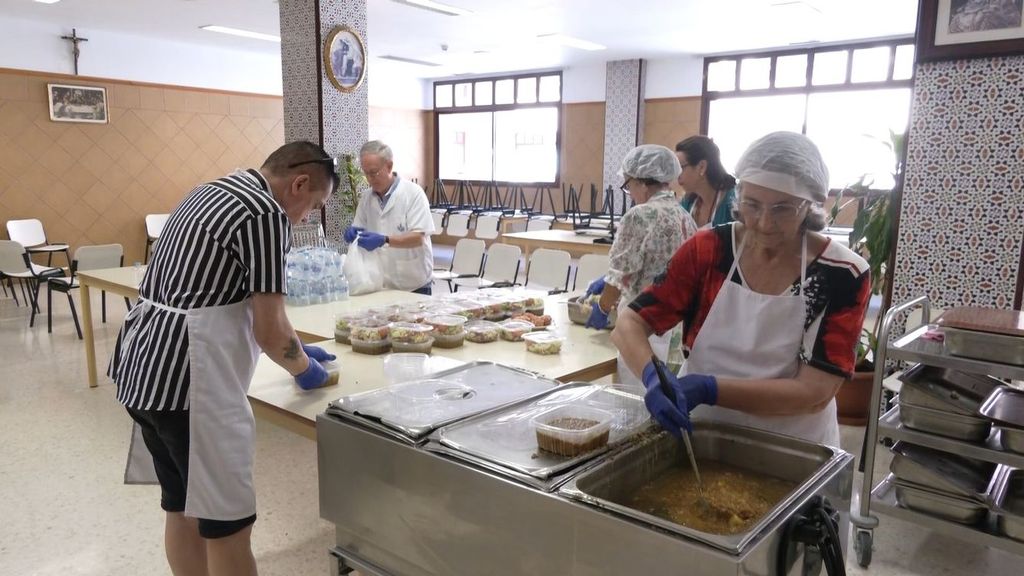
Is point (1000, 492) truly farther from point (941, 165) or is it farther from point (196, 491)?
point (196, 491)

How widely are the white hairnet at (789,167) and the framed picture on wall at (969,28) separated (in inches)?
74.9

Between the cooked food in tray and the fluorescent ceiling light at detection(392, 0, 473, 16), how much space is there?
639 centimetres

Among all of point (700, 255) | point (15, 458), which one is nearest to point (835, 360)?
point (700, 255)

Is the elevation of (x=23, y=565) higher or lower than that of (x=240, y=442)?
lower

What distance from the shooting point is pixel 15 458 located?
3383 mm

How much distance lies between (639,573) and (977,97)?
2.75m

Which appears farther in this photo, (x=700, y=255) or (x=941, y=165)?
(x=941, y=165)

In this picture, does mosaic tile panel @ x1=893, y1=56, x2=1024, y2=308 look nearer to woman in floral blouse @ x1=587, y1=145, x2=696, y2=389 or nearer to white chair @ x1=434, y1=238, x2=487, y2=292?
woman in floral blouse @ x1=587, y1=145, x2=696, y2=389

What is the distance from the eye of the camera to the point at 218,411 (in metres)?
1.63

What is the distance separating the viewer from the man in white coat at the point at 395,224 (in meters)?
3.77

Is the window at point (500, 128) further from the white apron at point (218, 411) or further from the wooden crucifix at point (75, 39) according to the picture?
the white apron at point (218, 411)

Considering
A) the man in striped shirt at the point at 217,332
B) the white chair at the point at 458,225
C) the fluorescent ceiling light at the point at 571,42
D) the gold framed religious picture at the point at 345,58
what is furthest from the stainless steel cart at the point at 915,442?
the white chair at the point at 458,225

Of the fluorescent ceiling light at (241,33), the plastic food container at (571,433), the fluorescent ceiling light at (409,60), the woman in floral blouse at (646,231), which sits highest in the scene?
the fluorescent ceiling light at (409,60)

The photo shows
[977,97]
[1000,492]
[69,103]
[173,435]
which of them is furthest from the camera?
[69,103]
